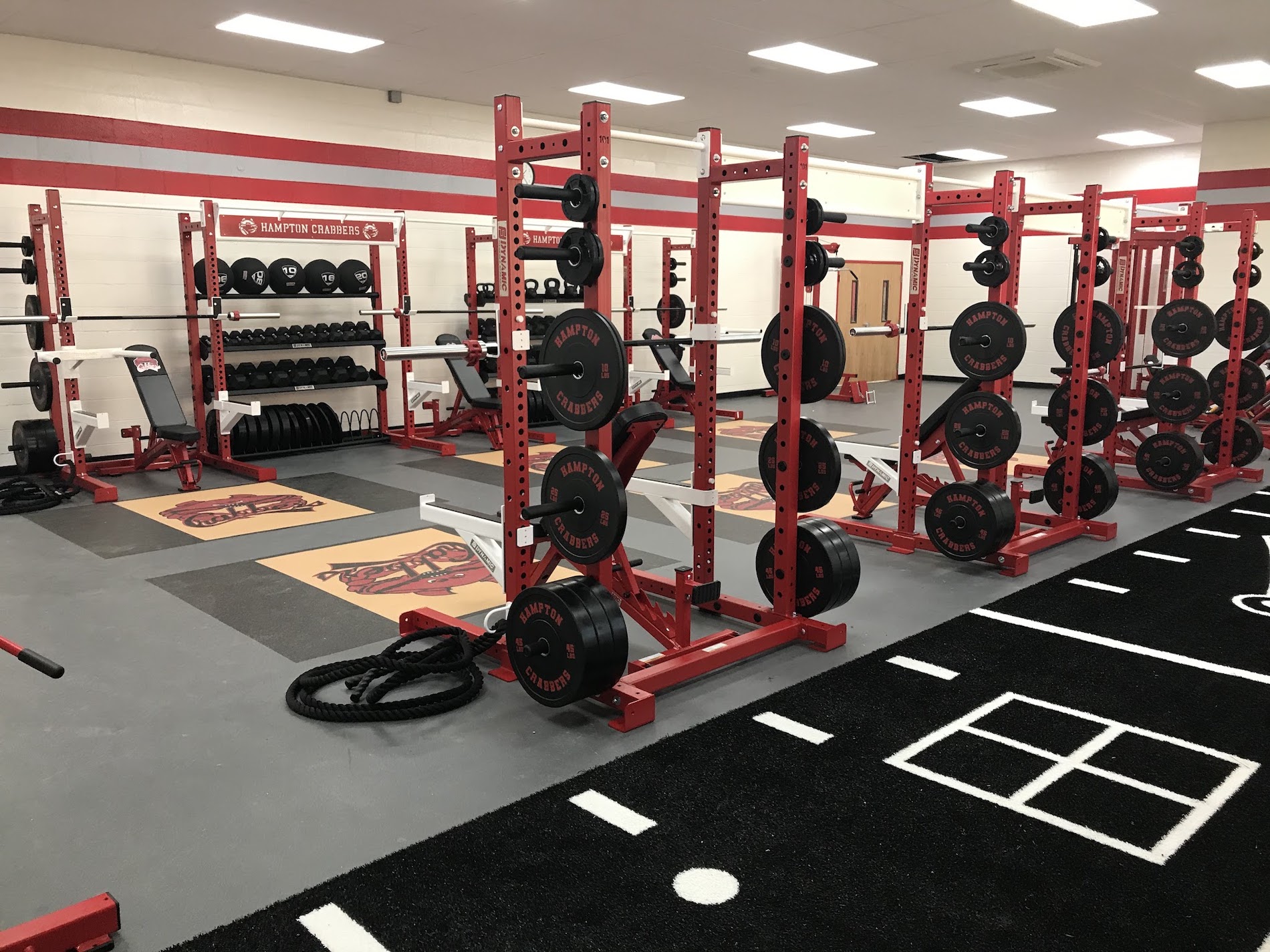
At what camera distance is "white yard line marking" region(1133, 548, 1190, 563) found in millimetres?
4906

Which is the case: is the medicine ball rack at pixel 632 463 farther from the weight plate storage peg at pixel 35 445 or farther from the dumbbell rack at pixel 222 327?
the weight plate storage peg at pixel 35 445

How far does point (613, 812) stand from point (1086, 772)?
1.37 metres

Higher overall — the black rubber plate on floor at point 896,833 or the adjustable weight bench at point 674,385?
the adjustable weight bench at point 674,385

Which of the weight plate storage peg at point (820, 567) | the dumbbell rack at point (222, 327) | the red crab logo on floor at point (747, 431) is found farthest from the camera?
the red crab logo on floor at point (747, 431)

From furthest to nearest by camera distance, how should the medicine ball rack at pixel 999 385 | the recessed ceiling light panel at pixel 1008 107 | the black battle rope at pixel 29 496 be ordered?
the recessed ceiling light panel at pixel 1008 107
the black battle rope at pixel 29 496
the medicine ball rack at pixel 999 385

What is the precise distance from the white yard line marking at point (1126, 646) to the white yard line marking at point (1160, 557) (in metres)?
1.43

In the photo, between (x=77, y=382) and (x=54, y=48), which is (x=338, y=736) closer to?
(x=77, y=382)

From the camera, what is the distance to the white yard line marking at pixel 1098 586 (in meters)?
4.40

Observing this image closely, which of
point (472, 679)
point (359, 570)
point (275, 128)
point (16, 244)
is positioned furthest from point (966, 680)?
point (275, 128)

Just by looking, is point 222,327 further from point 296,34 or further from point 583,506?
point 583,506

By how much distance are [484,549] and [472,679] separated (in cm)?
48

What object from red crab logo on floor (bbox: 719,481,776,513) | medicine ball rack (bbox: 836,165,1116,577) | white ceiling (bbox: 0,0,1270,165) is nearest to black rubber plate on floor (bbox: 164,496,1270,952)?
medicine ball rack (bbox: 836,165,1116,577)


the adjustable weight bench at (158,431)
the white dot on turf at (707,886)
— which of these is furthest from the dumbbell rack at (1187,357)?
the adjustable weight bench at (158,431)

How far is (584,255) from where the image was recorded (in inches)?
113
